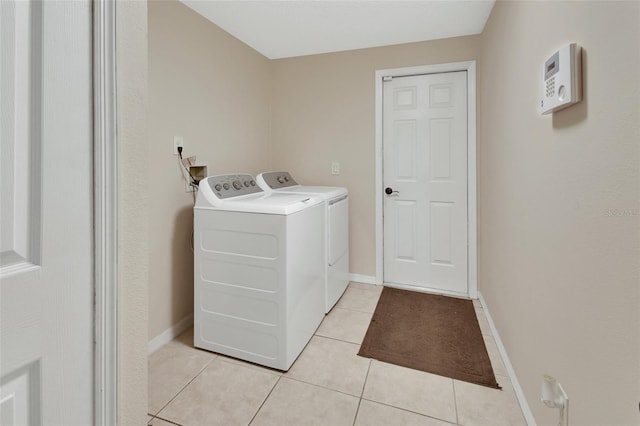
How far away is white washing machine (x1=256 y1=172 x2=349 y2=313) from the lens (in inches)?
97.5

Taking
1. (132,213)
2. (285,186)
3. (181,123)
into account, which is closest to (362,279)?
(285,186)

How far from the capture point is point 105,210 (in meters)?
0.71

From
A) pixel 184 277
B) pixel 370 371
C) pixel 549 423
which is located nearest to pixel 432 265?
pixel 370 371

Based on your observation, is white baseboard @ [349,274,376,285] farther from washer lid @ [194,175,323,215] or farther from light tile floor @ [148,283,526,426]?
washer lid @ [194,175,323,215]

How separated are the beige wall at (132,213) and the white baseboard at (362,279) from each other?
2.52 m

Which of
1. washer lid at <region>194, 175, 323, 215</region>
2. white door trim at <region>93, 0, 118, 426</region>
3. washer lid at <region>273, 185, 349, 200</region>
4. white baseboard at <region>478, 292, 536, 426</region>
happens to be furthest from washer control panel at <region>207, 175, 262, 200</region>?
white baseboard at <region>478, 292, 536, 426</region>

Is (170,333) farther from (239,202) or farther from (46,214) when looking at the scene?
(46,214)

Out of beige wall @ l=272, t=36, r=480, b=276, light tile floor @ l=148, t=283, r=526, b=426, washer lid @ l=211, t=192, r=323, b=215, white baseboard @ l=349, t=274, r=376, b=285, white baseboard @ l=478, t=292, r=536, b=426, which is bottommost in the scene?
light tile floor @ l=148, t=283, r=526, b=426

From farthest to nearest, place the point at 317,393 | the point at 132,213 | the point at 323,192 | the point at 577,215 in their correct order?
the point at 323,192 → the point at 317,393 → the point at 577,215 → the point at 132,213

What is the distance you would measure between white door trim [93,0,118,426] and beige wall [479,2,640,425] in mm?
1189

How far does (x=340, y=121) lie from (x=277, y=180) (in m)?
0.89

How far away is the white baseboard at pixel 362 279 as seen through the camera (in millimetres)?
3162

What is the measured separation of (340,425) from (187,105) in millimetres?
2140

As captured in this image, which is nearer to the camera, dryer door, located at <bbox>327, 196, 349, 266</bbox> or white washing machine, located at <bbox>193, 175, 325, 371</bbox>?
white washing machine, located at <bbox>193, 175, 325, 371</bbox>
